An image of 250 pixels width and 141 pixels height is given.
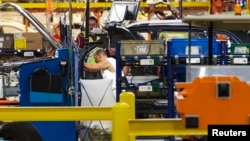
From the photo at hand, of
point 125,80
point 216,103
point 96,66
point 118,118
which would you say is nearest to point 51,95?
point 125,80

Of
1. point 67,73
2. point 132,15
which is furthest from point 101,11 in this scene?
point 67,73

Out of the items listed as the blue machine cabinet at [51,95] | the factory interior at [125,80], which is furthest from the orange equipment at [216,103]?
the blue machine cabinet at [51,95]

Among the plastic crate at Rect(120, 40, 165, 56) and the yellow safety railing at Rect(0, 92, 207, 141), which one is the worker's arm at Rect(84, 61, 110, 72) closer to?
the plastic crate at Rect(120, 40, 165, 56)

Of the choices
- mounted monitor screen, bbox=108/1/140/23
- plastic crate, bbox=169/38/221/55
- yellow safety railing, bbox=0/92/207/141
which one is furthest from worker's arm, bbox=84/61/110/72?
yellow safety railing, bbox=0/92/207/141

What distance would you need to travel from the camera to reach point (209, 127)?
4148 millimetres

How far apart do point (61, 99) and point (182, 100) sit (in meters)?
3.60

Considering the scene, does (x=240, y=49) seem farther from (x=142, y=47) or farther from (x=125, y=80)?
(x=125, y=80)

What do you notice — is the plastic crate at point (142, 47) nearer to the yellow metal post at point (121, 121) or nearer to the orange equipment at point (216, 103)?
the yellow metal post at point (121, 121)

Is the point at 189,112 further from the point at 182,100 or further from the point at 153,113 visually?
the point at 153,113

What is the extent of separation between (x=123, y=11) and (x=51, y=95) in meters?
4.58

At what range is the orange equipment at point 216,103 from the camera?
4.18 m

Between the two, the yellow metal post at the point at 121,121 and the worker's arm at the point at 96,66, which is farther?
the worker's arm at the point at 96,66

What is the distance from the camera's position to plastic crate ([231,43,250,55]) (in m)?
8.62

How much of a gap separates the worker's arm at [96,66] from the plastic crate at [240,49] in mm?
2368
